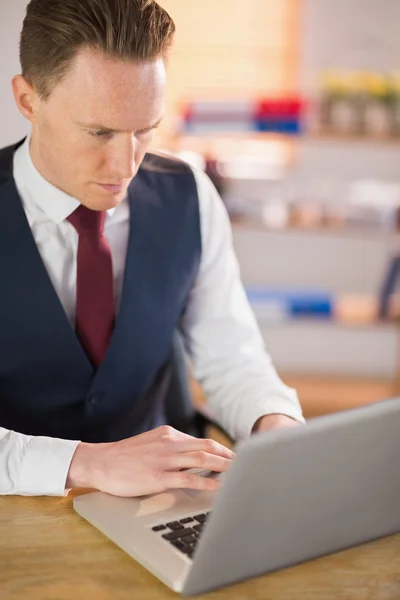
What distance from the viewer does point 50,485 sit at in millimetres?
1319

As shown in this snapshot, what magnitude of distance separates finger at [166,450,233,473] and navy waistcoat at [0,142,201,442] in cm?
48

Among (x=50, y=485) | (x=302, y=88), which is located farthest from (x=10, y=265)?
(x=302, y=88)

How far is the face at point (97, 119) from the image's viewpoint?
1495 millimetres

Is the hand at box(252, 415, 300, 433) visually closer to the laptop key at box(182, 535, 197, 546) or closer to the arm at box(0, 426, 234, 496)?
the arm at box(0, 426, 234, 496)

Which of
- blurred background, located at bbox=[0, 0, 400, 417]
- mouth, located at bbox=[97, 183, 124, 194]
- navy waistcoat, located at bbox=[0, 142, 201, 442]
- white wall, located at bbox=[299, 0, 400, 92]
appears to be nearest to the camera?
mouth, located at bbox=[97, 183, 124, 194]

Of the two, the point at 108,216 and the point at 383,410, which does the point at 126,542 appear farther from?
the point at 108,216

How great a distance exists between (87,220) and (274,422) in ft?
1.77

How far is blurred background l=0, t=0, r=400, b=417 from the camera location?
397 centimetres

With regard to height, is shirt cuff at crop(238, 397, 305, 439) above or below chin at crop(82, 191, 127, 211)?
below

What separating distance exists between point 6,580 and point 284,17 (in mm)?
3633

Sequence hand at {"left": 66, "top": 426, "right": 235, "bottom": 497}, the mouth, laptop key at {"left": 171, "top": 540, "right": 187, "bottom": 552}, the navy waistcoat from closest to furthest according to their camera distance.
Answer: laptop key at {"left": 171, "top": 540, "right": 187, "bottom": 552} < hand at {"left": 66, "top": 426, "right": 235, "bottom": 497} < the mouth < the navy waistcoat

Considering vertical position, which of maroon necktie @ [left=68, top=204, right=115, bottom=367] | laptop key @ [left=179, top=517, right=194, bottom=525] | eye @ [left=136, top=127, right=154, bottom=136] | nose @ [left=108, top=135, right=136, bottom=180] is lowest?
laptop key @ [left=179, top=517, right=194, bottom=525]

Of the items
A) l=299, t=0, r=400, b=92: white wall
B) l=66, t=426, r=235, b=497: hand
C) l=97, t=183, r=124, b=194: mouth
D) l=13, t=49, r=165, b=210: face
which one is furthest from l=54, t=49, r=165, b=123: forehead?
l=299, t=0, r=400, b=92: white wall

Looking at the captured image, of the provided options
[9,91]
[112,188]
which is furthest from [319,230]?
[112,188]
